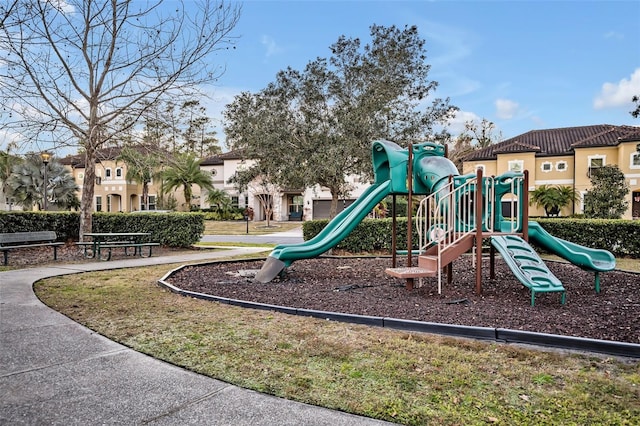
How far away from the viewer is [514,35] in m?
11.2

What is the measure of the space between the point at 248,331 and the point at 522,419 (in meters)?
3.06

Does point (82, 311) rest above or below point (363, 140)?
below

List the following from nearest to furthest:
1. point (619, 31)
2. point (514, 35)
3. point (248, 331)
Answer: point (248, 331)
point (619, 31)
point (514, 35)

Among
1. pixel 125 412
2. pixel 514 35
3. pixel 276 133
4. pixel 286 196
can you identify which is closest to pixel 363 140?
pixel 276 133

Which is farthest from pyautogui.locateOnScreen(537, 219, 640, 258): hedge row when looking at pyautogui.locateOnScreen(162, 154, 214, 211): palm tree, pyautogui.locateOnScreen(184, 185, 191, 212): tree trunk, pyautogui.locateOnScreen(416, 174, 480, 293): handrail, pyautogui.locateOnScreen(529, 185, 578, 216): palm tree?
pyautogui.locateOnScreen(184, 185, 191, 212): tree trunk

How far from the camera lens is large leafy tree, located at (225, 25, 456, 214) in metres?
13.9

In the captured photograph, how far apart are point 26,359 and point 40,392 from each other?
3.17ft

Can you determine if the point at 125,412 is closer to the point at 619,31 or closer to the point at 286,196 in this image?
the point at 619,31

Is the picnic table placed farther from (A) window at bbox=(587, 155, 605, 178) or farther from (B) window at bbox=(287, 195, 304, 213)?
(A) window at bbox=(587, 155, 605, 178)

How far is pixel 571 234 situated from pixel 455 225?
29.3 feet

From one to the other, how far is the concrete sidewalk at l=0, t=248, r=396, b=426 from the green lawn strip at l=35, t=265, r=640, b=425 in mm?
176

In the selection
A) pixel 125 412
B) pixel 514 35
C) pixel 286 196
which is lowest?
pixel 125 412

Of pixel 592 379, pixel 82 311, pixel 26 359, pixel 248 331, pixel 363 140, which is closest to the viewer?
pixel 592 379

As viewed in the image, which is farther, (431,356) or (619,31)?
(619,31)
